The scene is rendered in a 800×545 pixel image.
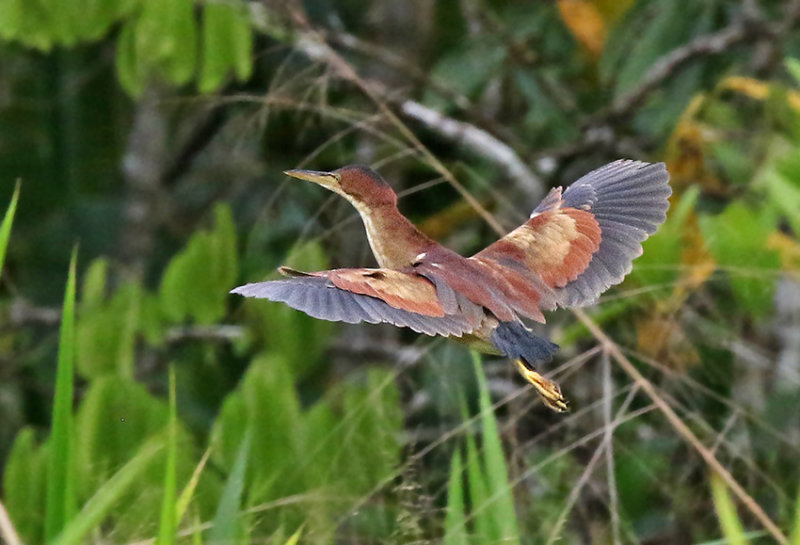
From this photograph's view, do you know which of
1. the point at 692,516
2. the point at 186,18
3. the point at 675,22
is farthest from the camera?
the point at 675,22

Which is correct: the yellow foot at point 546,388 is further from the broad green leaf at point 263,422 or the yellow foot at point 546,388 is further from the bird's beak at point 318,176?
the broad green leaf at point 263,422

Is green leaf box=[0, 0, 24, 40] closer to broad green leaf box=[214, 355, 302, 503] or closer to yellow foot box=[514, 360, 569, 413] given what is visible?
broad green leaf box=[214, 355, 302, 503]

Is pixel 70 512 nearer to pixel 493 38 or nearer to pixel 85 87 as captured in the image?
pixel 493 38

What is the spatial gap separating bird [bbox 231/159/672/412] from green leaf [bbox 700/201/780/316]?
0.57m

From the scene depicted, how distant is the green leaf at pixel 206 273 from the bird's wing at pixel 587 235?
2.63ft


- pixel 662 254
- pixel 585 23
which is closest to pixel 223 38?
pixel 662 254

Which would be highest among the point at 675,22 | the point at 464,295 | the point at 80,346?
the point at 675,22

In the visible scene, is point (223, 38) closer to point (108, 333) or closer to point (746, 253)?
point (108, 333)

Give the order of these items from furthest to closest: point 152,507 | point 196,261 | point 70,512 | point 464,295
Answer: point 196,261, point 152,507, point 70,512, point 464,295

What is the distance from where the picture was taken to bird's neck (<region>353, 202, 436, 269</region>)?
490mm

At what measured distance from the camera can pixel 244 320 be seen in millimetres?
1716

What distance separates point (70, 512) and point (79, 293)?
1.98 m

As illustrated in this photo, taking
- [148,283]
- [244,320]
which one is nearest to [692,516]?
[244,320]

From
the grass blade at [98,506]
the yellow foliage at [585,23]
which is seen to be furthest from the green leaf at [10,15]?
the grass blade at [98,506]
